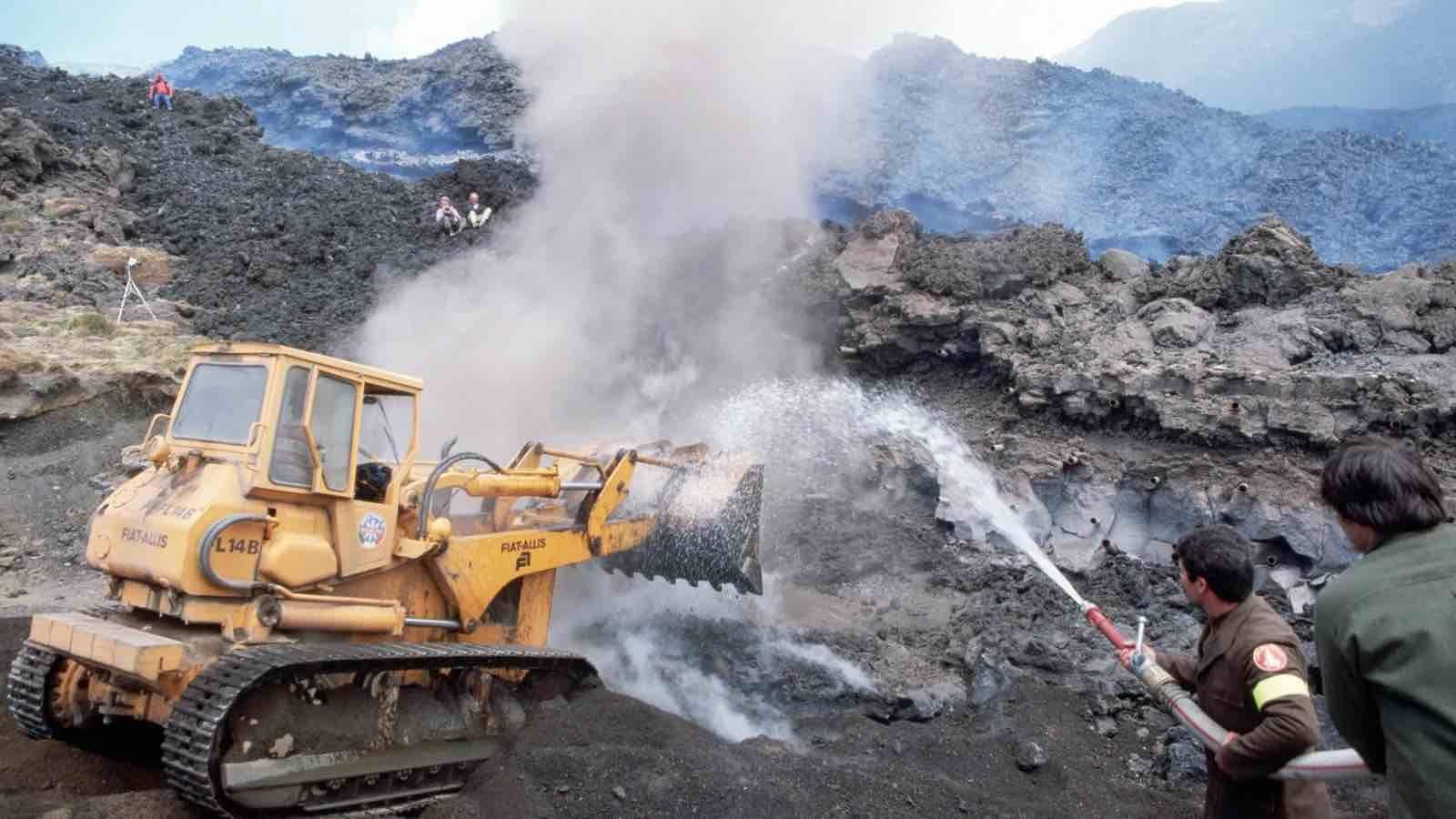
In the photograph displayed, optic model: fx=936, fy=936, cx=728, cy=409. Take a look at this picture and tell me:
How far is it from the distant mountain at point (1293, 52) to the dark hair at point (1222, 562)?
2416cm

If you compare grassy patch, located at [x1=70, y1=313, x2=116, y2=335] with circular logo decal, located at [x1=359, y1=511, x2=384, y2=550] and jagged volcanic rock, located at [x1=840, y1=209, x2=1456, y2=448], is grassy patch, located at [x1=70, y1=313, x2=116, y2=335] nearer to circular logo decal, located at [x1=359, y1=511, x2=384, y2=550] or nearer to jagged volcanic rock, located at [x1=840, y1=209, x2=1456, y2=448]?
circular logo decal, located at [x1=359, y1=511, x2=384, y2=550]

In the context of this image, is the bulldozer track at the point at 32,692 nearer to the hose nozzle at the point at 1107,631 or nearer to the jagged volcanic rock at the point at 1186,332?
the hose nozzle at the point at 1107,631

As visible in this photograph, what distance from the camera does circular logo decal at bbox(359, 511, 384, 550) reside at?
4.75 meters

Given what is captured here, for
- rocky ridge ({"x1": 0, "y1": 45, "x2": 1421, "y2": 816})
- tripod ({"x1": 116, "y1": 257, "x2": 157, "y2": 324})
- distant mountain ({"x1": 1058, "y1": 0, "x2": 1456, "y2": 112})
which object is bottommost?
rocky ridge ({"x1": 0, "y1": 45, "x2": 1421, "y2": 816})

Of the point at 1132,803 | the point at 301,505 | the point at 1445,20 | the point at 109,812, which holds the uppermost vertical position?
the point at 1445,20

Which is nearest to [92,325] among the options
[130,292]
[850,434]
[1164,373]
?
[130,292]

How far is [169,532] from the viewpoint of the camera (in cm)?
406

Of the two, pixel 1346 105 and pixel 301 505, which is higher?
pixel 1346 105

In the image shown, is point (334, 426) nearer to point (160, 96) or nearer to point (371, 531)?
point (371, 531)

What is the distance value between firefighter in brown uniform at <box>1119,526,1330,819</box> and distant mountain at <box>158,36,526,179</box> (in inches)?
1108

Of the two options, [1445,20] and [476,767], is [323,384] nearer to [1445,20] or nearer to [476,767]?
[476,767]

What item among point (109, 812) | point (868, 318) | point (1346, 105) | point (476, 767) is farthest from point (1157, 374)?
point (1346, 105)

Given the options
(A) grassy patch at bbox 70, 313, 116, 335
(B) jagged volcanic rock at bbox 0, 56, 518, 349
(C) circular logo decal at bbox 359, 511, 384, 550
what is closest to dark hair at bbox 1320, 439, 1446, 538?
(C) circular logo decal at bbox 359, 511, 384, 550

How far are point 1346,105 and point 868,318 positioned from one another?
19639 mm
